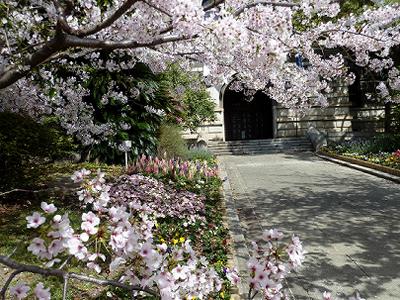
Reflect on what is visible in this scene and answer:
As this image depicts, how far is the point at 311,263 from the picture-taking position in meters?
5.50

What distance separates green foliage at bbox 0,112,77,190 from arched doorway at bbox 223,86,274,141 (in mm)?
22895

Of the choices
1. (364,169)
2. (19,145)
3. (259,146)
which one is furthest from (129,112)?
(259,146)

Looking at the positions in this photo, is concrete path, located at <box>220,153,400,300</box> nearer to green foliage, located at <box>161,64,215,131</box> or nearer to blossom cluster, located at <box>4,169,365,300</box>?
blossom cluster, located at <box>4,169,365,300</box>

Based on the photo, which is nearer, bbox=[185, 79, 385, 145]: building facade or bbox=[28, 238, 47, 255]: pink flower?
bbox=[28, 238, 47, 255]: pink flower

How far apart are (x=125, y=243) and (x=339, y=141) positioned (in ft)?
82.4

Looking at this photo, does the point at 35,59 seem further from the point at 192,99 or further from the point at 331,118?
the point at 331,118

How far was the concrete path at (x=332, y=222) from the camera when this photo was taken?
4.87 meters

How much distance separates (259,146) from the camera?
2534 cm

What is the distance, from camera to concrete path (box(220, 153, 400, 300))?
4867mm

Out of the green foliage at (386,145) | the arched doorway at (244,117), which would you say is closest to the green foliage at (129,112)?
the green foliage at (386,145)

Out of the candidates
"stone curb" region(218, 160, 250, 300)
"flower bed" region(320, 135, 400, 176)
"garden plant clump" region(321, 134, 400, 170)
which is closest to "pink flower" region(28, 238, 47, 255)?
"stone curb" region(218, 160, 250, 300)

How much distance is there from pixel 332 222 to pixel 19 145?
19.4 ft

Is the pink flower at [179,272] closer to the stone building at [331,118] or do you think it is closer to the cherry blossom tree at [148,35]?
the cherry blossom tree at [148,35]

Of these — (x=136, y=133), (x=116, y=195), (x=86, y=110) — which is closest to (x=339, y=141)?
(x=136, y=133)
